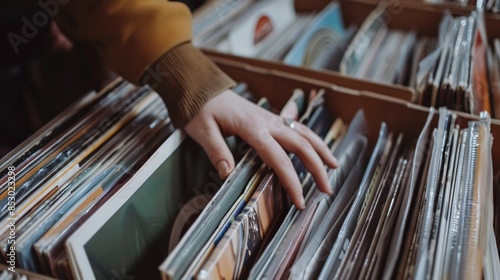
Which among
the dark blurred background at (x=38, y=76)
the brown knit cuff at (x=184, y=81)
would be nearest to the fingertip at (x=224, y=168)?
the brown knit cuff at (x=184, y=81)

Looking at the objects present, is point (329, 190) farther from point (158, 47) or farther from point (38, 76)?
point (38, 76)

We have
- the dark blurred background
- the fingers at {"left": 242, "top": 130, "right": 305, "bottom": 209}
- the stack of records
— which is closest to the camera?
the stack of records

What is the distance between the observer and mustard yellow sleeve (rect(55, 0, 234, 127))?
0.77 metres

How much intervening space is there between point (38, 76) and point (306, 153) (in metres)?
0.75

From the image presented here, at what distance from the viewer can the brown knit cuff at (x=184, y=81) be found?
75cm

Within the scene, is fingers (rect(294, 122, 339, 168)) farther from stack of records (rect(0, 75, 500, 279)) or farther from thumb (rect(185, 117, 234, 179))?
thumb (rect(185, 117, 234, 179))

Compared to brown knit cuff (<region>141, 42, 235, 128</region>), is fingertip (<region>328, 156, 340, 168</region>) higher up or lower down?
higher up

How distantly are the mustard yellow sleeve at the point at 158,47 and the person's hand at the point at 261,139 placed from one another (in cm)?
3

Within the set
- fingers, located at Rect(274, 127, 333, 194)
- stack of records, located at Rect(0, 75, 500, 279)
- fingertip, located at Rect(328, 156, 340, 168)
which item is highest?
→ fingertip, located at Rect(328, 156, 340, 168)

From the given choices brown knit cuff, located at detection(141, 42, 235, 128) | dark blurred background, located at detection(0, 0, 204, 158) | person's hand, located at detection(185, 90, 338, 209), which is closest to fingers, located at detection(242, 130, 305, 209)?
person's hand, located at detection(185, 90, 338, 209)

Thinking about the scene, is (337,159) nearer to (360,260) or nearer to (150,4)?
(360,260)

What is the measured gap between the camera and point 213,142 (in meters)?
0.73

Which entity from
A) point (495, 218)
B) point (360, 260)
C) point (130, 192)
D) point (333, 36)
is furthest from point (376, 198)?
point (333, 36)

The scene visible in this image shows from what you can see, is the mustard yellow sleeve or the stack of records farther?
the mustard yellow sleeve
